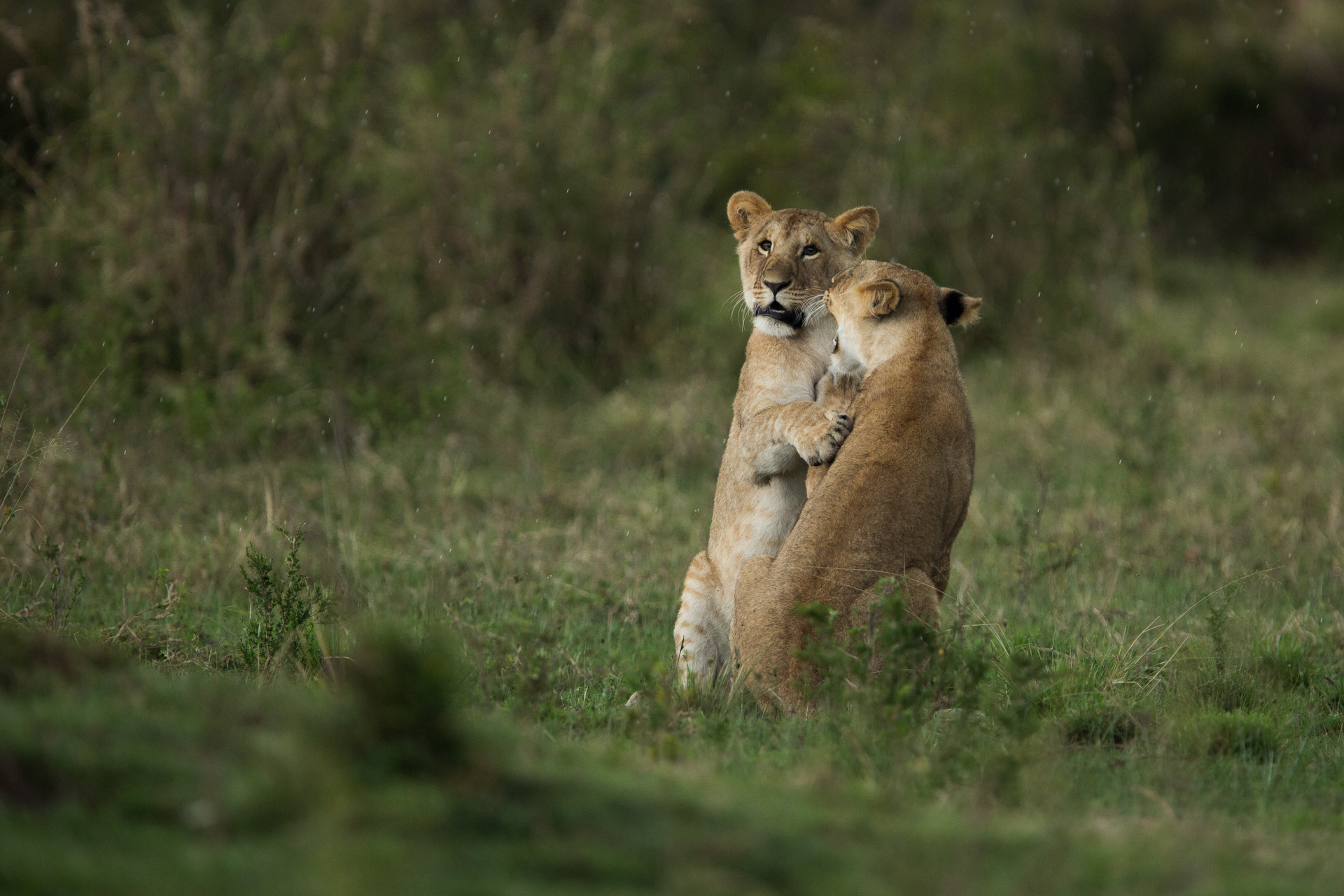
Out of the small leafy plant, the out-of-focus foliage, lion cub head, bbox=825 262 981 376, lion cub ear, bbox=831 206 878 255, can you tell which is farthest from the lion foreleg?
the out-of-focus foliage

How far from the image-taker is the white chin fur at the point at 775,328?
5.41 meters

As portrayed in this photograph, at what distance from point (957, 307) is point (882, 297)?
409 mm

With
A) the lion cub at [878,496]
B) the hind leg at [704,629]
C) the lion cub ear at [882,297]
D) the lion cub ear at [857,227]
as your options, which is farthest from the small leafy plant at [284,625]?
the lion cub ear at [857,227]

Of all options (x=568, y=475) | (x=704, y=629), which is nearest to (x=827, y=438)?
(x=704, y=629)

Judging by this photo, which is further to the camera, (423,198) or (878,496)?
(423,198)

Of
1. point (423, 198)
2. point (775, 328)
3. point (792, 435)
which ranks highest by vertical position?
point (423, 198)

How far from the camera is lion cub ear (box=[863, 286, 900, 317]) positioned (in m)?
4.94

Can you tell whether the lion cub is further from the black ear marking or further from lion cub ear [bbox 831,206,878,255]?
lion cub ear [bbox 831,206,878,255]

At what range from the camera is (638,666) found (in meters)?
5.11

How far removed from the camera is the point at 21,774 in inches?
95.7

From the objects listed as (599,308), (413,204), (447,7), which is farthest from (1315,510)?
(447,7)

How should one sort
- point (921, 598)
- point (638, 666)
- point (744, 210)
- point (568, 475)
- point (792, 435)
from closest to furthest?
point (921, 598), point (792, 435), point (638, 666), point (744, 210), point (568, 475)

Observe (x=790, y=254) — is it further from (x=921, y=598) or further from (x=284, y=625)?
(x=284, y=625)

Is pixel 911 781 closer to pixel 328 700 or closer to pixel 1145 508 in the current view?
pixel 328 700
